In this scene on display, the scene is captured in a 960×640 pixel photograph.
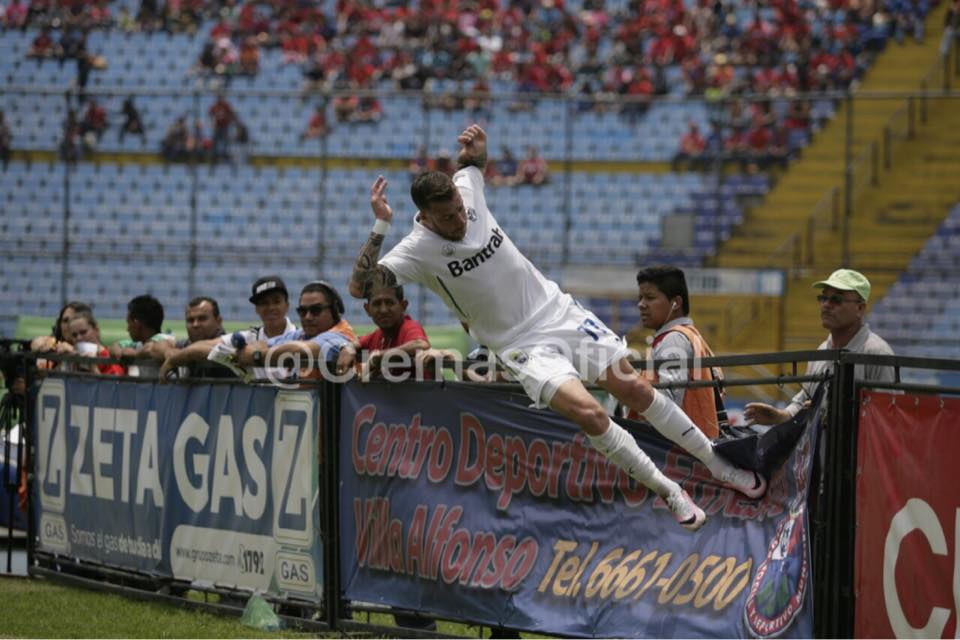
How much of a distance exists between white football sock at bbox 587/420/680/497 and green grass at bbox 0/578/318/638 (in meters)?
2.44

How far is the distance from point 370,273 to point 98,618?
3068 mm

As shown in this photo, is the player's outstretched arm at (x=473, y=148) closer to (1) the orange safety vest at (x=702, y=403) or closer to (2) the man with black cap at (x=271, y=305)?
(1) the orange safety vest at (x=702, y=403)

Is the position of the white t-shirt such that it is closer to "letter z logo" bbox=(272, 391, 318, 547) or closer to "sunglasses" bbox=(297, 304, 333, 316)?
"letter z logo" bbox=(272, 391, 318, 547)

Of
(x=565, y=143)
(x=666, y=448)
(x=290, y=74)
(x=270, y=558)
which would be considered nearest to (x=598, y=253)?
(x=565, y=143)

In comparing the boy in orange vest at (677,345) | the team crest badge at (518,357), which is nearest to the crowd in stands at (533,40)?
the boy in orange vest at (677,345)

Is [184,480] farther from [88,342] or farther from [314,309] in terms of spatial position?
[88,342]

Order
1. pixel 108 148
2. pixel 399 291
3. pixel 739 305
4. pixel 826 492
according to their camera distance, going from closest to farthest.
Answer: pixel 826 492
pixel 399 291
pixel 739 305
pixel 108 148

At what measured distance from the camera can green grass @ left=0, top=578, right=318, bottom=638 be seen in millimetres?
8367

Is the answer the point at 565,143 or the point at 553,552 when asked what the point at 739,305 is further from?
the point at 553,552

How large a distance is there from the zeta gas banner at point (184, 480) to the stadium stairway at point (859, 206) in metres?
12.4

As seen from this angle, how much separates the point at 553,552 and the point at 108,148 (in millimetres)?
18297

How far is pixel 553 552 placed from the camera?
7.62 meters

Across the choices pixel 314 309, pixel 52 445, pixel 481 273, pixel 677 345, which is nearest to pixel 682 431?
pixel 677 345

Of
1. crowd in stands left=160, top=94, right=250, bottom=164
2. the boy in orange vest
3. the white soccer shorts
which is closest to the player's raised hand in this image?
the white soccer shorts
